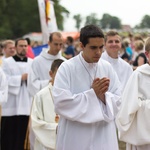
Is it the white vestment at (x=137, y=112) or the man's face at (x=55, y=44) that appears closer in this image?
the white vestment at (x=137, y=112)

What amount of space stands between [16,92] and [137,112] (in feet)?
14.8

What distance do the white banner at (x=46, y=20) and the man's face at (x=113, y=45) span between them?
12.3 ft

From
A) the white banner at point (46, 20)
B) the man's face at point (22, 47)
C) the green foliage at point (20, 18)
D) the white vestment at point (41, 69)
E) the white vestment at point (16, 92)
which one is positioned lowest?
the green foliage at point (20, 18)

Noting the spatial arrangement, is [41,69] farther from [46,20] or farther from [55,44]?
[46,20]

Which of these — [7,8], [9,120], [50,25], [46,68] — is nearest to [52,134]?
[46,68]

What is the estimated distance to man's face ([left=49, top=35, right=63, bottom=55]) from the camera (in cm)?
761

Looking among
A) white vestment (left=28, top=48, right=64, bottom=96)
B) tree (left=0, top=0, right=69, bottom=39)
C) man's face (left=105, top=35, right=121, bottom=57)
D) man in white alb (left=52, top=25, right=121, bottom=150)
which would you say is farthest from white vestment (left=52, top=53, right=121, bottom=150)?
tree (left=0, top=0, right=69, bottom=39)

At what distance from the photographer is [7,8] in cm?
6103

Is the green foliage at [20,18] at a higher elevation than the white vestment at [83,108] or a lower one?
lower

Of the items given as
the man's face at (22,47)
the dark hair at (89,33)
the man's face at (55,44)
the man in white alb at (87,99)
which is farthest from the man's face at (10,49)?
the dark hair at (89,33)

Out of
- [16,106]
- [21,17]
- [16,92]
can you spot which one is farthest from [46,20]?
[21,17]

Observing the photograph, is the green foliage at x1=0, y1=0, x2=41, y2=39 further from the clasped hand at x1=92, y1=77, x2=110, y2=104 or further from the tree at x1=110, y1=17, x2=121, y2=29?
the tree at x1=110, y1=17, x2=121, y2=29

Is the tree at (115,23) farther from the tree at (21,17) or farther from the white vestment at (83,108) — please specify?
the white vestment at (83,108)

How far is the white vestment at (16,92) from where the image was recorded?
28.6 ft
